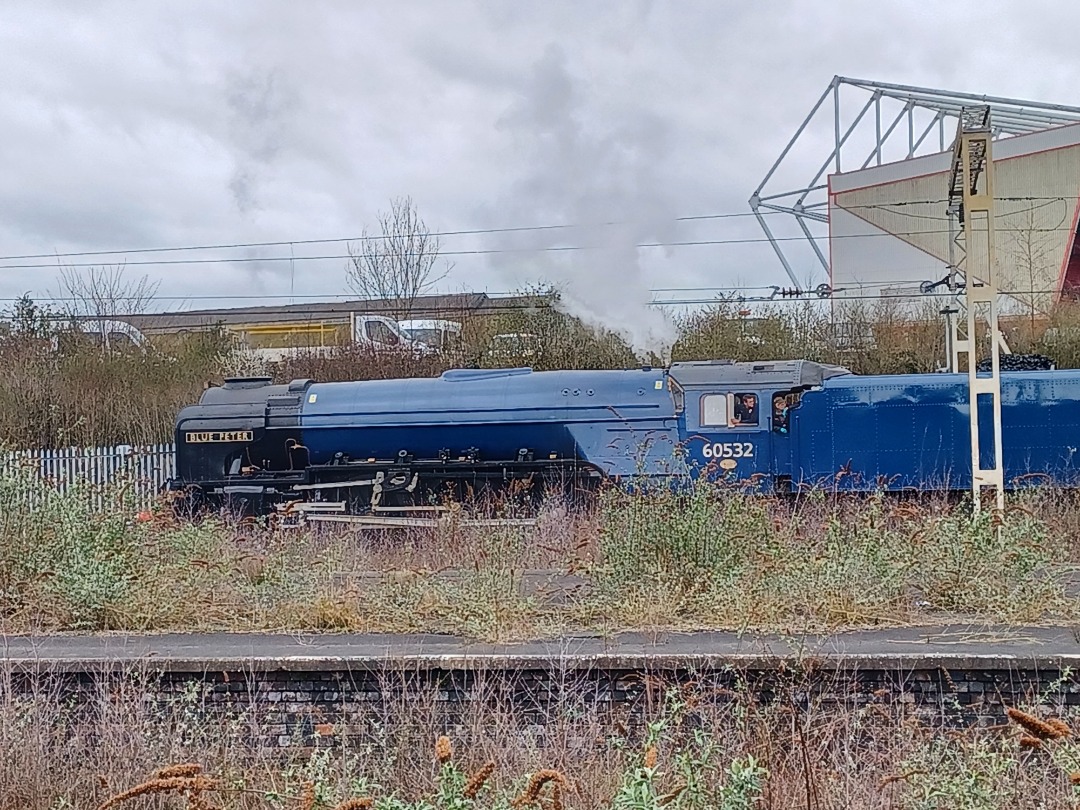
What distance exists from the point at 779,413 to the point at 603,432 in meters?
2.36

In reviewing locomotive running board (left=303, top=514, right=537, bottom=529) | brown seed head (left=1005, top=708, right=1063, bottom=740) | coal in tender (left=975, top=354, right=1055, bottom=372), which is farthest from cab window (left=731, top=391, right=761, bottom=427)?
brown seed head (left=1005, top=708, right=1063, bottom=740)

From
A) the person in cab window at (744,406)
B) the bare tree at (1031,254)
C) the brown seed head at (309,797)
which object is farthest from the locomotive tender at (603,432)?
the bare tree at (1031,254)

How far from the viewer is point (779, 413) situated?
1337cm

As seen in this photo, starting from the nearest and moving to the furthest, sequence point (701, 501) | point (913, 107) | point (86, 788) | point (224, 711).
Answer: point (86, 788)
point (224, 711)
point (701, 501)
point (913, 107)

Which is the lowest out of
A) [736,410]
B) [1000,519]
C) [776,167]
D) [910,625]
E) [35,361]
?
[910,625]

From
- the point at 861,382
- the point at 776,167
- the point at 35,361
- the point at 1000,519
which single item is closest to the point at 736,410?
the point at 861,382

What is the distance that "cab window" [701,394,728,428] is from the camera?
13297mm

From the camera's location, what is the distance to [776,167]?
33.1m

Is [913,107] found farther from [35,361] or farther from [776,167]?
[35,361]

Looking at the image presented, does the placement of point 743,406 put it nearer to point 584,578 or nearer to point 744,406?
point 744,406

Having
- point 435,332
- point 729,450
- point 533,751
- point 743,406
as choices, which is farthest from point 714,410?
point 435,332

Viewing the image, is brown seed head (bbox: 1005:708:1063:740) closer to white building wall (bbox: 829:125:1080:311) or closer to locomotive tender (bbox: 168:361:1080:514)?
locomotive tender (bbox: 168:361:1080:514)

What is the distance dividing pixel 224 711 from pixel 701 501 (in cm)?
344

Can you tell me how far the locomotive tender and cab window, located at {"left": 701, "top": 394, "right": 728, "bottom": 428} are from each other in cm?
2
